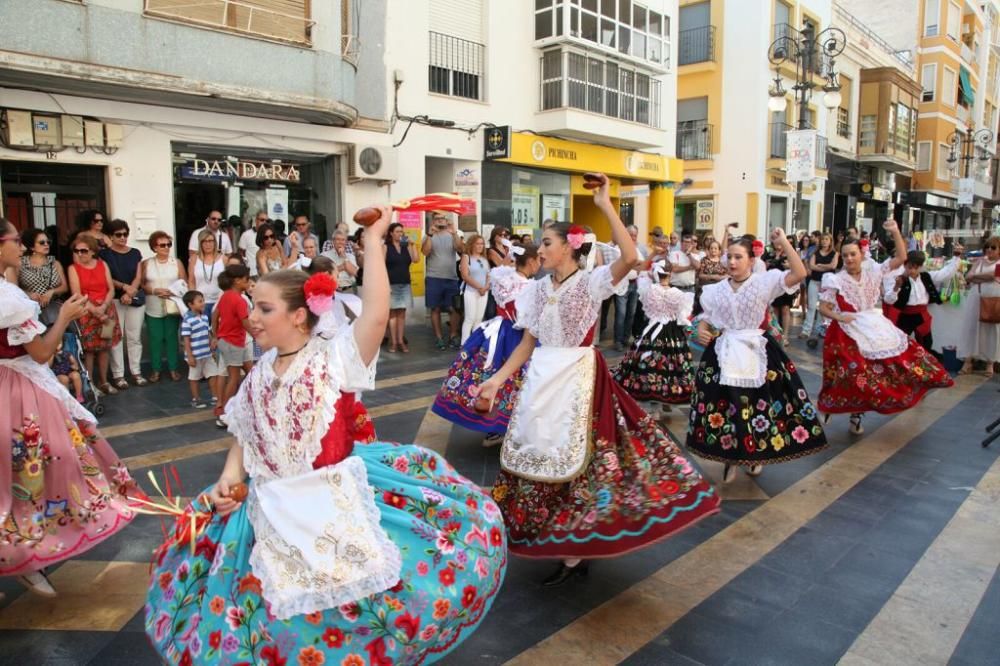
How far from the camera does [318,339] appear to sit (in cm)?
260

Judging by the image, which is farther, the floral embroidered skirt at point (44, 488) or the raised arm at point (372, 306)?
the floral embroidered skirt at point (44, 488)

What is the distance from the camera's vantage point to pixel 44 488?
3.71 m

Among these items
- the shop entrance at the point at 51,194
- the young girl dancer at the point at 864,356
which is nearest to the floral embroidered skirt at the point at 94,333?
the shop entrance at the point at 51,194

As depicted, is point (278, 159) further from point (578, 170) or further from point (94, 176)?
point (578, 170)

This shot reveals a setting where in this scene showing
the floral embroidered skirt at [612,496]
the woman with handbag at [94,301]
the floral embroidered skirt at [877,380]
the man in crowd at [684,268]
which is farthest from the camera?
the man in crowd at [684,268]

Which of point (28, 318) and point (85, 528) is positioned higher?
point (28, 318)

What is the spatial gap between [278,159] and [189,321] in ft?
18.1

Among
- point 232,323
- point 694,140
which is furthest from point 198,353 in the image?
point 694,140

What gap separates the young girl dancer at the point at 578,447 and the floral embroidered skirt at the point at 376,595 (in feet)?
3.25

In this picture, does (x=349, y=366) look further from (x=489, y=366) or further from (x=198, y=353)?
(x=198, y=353)

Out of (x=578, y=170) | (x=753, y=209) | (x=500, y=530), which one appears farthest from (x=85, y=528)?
(x=753, y=209)

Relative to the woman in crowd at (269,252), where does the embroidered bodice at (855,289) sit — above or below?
below

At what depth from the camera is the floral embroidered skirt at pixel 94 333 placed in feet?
25.9

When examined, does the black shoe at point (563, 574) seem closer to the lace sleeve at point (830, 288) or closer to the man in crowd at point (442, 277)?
the lace sleeve at point (830, 288)
